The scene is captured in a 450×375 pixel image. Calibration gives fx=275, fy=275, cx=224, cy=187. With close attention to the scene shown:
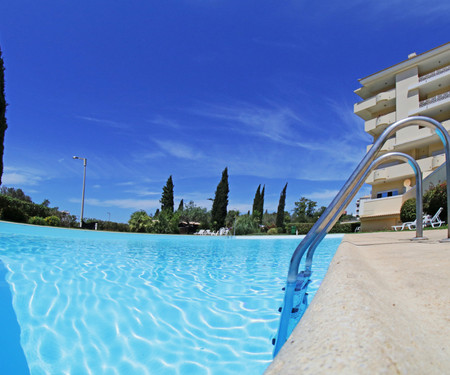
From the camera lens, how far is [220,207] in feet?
110

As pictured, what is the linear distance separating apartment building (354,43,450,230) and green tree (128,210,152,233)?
19.1 meters

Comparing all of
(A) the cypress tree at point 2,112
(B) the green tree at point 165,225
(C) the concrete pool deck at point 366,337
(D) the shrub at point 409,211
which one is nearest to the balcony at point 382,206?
(D) the shrub at point 409,211

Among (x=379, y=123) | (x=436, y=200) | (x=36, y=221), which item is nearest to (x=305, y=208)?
(x=379, y=123)

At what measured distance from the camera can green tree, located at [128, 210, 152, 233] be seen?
26016mm

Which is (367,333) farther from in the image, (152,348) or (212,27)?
(212,27)

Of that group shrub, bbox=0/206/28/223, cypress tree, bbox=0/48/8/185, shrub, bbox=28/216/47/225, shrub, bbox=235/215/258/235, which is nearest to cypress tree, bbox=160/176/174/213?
shrub, bbox=235/215/258/235

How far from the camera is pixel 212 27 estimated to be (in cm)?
1700

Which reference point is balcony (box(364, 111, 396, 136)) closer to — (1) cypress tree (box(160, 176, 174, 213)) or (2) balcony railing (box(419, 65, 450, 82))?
(2) balcony railing (box(419, 65, 450, 82))

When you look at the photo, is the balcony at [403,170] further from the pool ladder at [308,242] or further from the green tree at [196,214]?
the green tree at [196,214]

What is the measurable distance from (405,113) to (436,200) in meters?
11.4

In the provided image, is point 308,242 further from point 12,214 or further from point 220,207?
point 220,207

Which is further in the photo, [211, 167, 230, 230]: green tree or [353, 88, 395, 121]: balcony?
[211, 167, 230, 230]: green tree

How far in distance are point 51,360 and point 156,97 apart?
25.8 m

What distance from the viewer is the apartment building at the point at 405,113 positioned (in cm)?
2116
